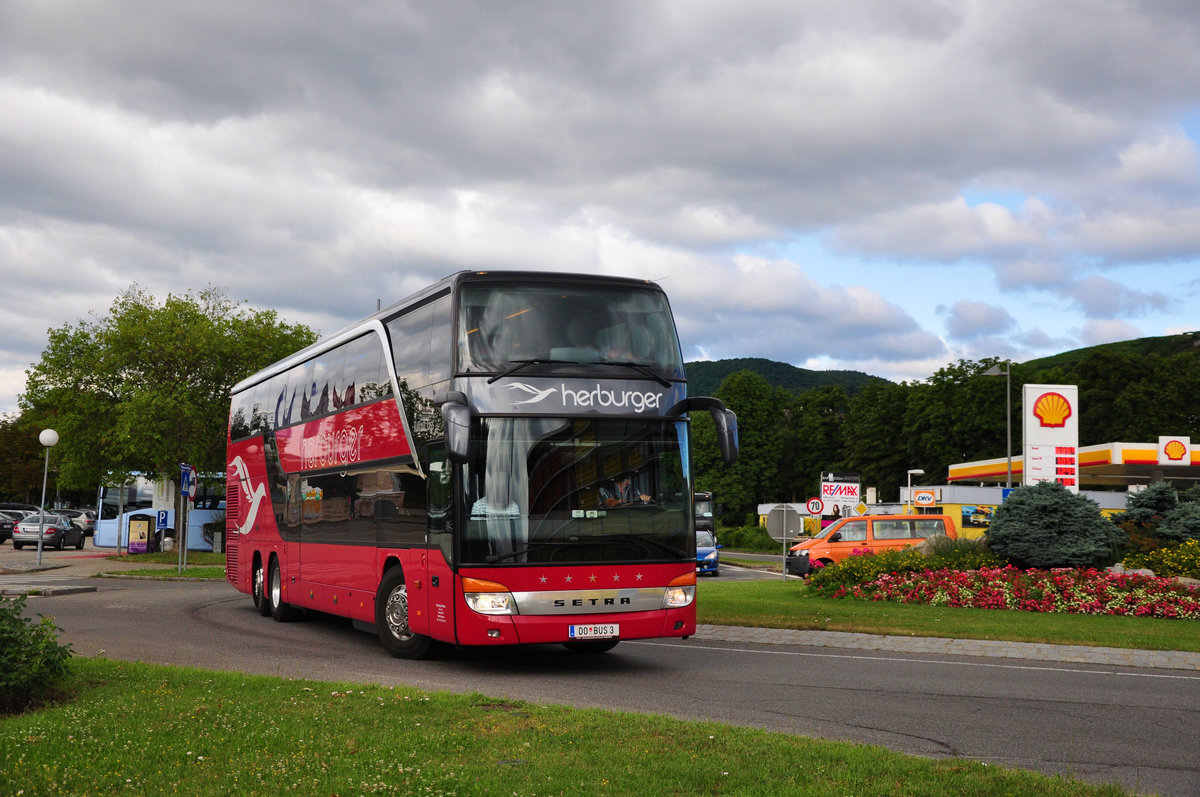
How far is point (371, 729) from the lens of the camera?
7.42 m

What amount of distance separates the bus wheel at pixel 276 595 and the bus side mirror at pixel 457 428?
27.5 ft

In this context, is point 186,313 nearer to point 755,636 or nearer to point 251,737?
point 755,636

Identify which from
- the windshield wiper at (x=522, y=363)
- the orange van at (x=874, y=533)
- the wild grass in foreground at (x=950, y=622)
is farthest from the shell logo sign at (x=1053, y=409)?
the windshield wiper at (x=522, y=363)

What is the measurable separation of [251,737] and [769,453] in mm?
90377

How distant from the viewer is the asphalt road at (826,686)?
26.1ft

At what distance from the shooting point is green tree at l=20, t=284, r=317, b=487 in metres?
38.8

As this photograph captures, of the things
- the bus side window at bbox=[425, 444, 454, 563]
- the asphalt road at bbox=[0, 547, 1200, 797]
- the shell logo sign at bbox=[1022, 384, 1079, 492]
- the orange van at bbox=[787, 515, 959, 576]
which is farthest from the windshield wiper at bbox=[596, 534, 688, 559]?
the shell logo sign at bbox=[1022, 384, 1079, 492]

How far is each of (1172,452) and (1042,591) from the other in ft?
139

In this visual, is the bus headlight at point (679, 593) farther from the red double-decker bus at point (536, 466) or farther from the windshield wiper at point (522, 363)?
the windshield wiper at point (522, 363)

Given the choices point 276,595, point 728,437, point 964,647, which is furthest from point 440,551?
point 276,595

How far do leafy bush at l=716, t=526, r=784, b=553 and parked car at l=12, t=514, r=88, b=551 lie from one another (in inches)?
1408

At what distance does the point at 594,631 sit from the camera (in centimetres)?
1156

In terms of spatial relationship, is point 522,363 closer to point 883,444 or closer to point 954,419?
point 954,419

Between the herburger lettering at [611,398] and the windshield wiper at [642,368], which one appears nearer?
the herburger lettering at [611,398]
